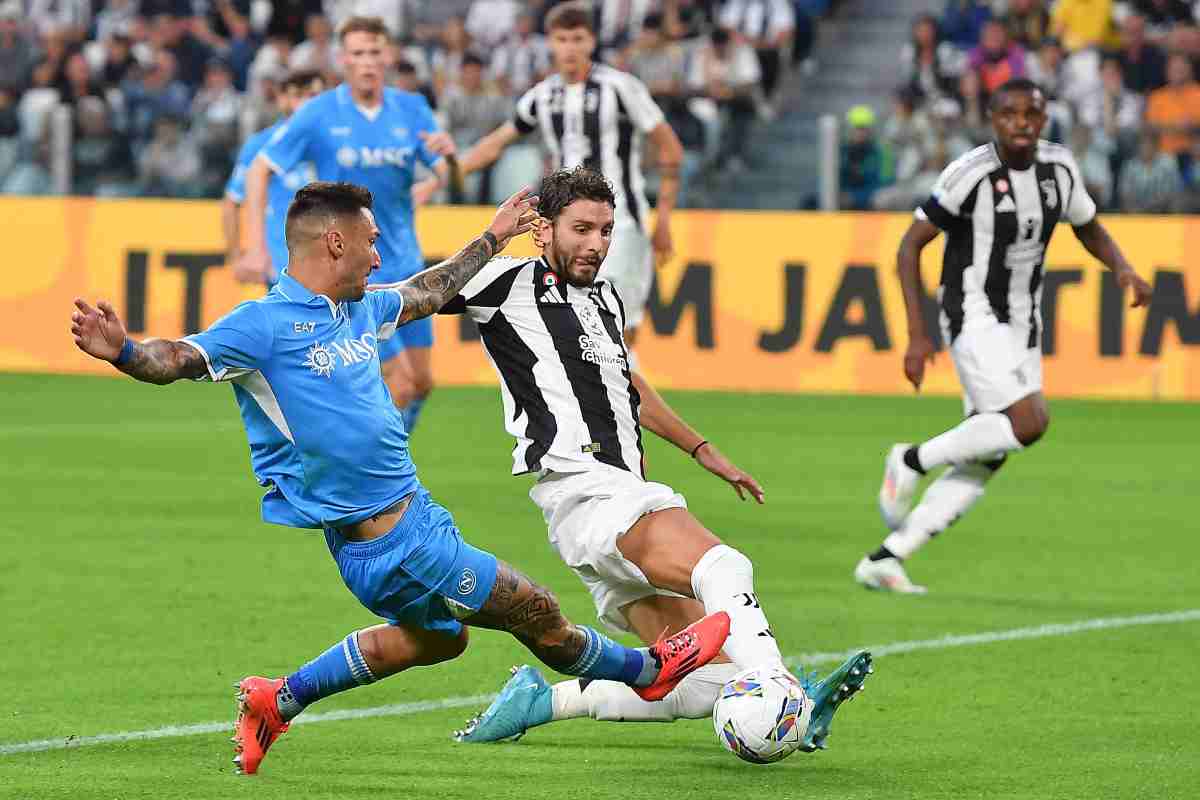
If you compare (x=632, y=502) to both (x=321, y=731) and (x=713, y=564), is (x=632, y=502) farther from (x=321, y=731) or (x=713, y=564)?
(x=321, y=731)

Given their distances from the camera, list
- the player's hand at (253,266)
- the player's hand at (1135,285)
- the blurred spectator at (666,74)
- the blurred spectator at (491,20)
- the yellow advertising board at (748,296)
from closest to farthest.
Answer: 1. the player's hand at (1135,285)
2. the player's hand at (253,266)
3. the yellow advertising board at (748,296)
4. the blurred spectator at (666,74)
5. the blurred spectator at (491,20)

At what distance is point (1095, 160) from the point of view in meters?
17.4

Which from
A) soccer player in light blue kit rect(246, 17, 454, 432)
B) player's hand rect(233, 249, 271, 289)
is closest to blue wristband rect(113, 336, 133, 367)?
player's hand rect(233, 249, 271, 289)

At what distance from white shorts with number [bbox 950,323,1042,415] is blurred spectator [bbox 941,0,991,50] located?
1168cm

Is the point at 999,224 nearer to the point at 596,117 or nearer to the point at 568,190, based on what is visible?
the point at 596,117

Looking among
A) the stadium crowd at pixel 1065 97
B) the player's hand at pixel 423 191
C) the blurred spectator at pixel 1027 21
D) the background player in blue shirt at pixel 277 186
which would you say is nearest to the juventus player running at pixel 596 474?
the background player in blue shirt at pixel 277 186

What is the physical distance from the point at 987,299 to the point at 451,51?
44.1ft

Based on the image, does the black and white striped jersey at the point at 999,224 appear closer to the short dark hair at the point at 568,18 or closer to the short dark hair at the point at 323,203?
the short dark hair at the point at 568,18

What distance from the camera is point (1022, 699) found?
702 centimetres

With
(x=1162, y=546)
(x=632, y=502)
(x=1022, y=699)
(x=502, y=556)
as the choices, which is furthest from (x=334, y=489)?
(x=1162, y=546)

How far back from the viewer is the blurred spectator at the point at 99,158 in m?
19.7

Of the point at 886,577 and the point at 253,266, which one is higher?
the point at 253,266

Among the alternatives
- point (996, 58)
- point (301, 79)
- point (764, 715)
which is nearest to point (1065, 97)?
point (996, 58)

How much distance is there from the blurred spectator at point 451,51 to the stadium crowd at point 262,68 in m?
0.02
